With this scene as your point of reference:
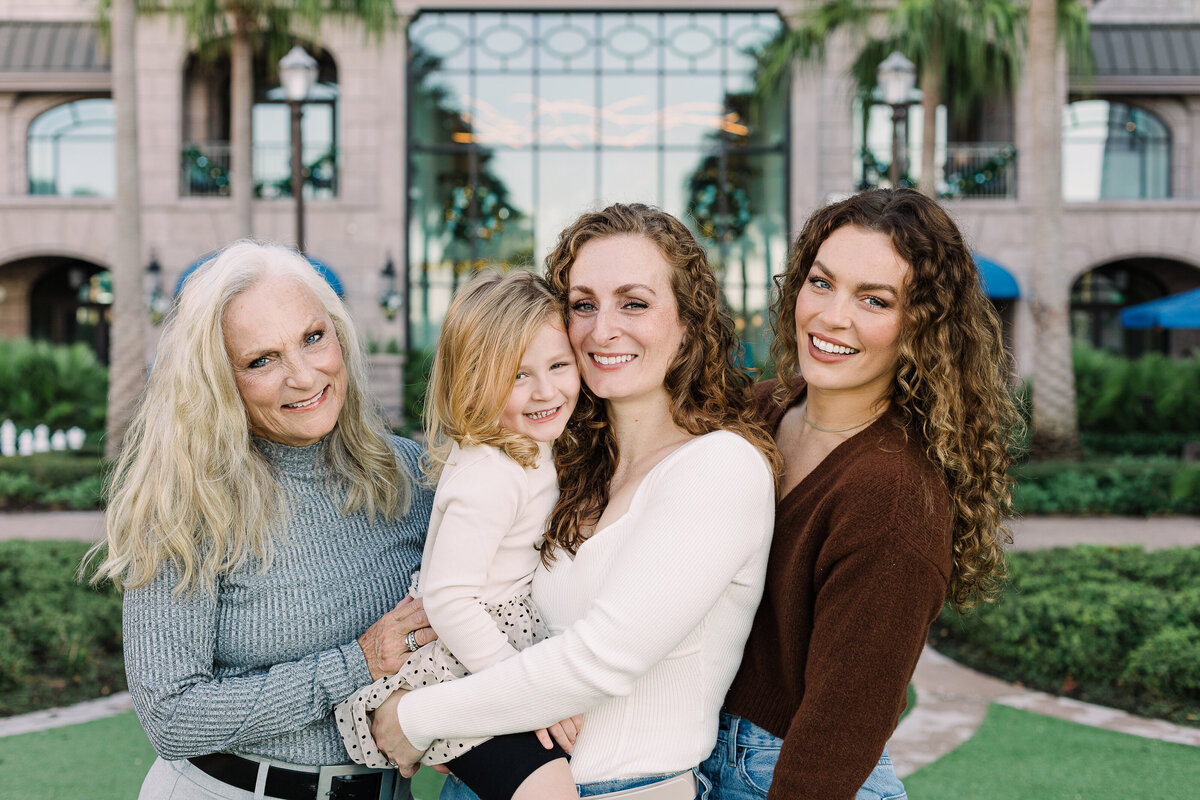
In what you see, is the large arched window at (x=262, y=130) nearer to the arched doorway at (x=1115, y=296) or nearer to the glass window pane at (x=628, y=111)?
the glass window pane at (x=628, y=111)

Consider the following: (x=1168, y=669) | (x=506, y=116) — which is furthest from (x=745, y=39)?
(x=1168, y=669)

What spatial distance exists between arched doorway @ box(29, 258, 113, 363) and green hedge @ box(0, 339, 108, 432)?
10277 millimetres

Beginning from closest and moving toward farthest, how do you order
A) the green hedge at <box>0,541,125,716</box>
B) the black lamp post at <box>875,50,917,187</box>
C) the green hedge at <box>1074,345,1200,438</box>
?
the green hedge at <box>0,541,125,716</box>, the black lamp post at <box>875,50,917,187</box>, the green hedge at <box>1074,345,1200,438</box>

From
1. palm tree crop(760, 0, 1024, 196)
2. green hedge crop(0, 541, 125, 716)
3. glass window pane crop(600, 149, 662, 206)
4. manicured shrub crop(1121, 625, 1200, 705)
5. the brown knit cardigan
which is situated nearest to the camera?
the brown knit cardigan

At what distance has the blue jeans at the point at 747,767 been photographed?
223 cm

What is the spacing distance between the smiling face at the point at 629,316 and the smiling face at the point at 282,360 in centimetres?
69

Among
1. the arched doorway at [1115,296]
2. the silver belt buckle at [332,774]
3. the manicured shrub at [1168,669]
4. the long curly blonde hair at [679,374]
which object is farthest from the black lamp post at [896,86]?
the arched doorway at [1115,296]

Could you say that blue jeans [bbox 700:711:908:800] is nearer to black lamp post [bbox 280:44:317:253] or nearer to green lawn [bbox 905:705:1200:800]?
green lawn [bbox 905:705:1200:800]

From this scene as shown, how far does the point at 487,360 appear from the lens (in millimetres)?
2611

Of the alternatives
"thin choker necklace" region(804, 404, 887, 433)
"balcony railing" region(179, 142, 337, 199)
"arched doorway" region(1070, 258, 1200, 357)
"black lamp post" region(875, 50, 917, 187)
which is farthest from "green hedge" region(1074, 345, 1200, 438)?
"thin choker necklace" region(804, 404, 887, 433)

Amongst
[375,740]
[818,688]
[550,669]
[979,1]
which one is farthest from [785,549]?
[979,1]

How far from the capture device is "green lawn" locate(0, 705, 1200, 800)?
4.49 meters

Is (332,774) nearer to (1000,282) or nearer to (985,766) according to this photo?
(985,766)

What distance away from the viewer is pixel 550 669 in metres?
2.08
